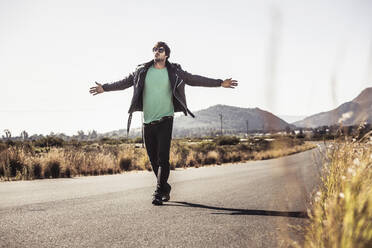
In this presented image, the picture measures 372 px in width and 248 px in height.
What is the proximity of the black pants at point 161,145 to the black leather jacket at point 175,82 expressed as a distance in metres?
0.31

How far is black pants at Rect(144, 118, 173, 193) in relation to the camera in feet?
15.5

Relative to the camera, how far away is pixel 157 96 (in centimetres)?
489

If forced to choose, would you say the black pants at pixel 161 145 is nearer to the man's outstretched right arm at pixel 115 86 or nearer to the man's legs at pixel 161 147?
the man's legs at pixel 161 147

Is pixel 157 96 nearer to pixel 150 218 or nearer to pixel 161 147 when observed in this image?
pixel 161 147

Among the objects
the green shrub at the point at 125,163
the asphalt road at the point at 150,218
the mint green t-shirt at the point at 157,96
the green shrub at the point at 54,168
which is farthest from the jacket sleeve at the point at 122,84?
the green shrub at the point at 125,163

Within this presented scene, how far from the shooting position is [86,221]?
3.50 metres

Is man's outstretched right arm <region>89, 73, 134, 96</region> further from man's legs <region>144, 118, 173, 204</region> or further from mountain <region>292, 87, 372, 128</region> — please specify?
mountain <region>292, 87, 372, 128</region>

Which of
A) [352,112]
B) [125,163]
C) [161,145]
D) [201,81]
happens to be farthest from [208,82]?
[125,163]

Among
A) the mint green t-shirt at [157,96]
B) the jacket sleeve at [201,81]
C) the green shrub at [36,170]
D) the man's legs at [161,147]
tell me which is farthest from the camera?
the green shrub at [36,170]

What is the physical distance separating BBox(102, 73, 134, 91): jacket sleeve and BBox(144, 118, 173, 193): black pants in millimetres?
818

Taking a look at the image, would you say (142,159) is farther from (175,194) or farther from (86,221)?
(86,221)

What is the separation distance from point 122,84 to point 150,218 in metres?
2.44

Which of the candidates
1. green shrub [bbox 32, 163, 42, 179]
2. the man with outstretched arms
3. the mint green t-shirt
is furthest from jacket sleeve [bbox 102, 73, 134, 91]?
green shrub [bbox 32, 163, 42, 179]

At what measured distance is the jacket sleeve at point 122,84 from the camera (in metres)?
5.31
